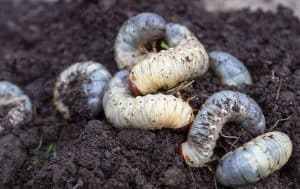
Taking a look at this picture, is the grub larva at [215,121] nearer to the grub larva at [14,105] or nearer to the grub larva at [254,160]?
the grub larva at [254,160]

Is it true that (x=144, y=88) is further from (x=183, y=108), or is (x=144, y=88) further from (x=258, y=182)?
(x=258, y=182)

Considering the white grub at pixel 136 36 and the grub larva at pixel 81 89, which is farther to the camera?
the white grub at pixel 136 36

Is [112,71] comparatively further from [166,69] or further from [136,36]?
[166,69]

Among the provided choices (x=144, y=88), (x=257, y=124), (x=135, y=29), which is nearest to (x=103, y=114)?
(x=144, y=88)

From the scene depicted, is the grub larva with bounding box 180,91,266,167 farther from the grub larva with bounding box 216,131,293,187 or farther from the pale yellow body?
the pale yellow body

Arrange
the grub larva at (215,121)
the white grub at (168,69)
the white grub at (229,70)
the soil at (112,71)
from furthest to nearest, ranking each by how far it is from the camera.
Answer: the white grub at (229,70)
the white grub at (168,69)
the grub larva at (215,121)
the soil at (112,71)

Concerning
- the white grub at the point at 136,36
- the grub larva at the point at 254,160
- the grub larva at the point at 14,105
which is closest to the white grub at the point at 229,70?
the white grub at the point at 136,36

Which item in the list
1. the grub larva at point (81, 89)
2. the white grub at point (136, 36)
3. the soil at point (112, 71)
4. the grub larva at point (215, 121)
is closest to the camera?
the soil at point (112, 71)
